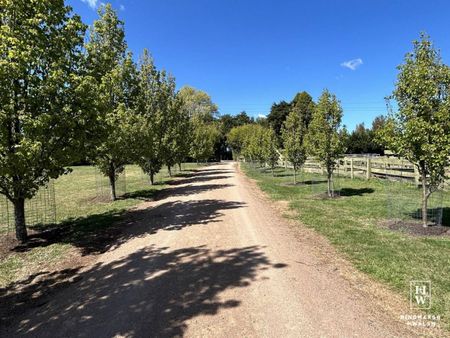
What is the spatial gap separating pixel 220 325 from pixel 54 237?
7.09 metres

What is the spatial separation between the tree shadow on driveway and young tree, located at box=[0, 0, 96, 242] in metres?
3.02

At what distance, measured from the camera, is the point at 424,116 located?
8461 millimetres

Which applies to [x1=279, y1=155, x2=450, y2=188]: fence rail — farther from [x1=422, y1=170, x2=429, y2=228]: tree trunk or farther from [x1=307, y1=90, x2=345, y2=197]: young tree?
[x1=422, y1=170, x2=429, y2=228]: tree trunk

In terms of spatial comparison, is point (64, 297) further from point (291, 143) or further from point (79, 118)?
point (291, 143)

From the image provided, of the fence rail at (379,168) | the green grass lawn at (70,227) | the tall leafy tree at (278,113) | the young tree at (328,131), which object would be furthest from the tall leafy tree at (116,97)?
the tall leafy tree at (278,113)

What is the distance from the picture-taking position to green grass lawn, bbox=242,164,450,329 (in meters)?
5.45

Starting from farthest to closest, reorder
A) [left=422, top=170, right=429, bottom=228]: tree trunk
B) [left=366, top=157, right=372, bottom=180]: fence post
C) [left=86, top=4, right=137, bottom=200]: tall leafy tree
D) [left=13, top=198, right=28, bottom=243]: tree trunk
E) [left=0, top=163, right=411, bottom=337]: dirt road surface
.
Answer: [left=366, top=157, right=372, bottom=180]: fence post → [left=86, top=4, right=137, bottom=200]: tall leafy tree → [left=13, top=198, right=28, bottom=243]: tree trunk → [left=422, top=170, right=429, bottom=228]: tree trunk → [left=0, top=163, right=411, bottom=337]: dirt road surface

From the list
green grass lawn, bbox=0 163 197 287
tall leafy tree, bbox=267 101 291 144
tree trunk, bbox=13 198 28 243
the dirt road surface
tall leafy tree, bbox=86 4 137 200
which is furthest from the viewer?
tall leafy tree, bbox=267 101 291 144

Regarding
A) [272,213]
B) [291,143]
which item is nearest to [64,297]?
[272,213]

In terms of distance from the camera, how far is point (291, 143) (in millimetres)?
20562

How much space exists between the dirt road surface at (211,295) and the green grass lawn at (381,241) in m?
0.74

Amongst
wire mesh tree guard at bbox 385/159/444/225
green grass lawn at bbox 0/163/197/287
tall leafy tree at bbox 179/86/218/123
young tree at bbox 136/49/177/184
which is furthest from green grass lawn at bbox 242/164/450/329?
tall leafy tree at bbox 179/86/218/123

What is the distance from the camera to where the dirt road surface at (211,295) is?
4176 mm
